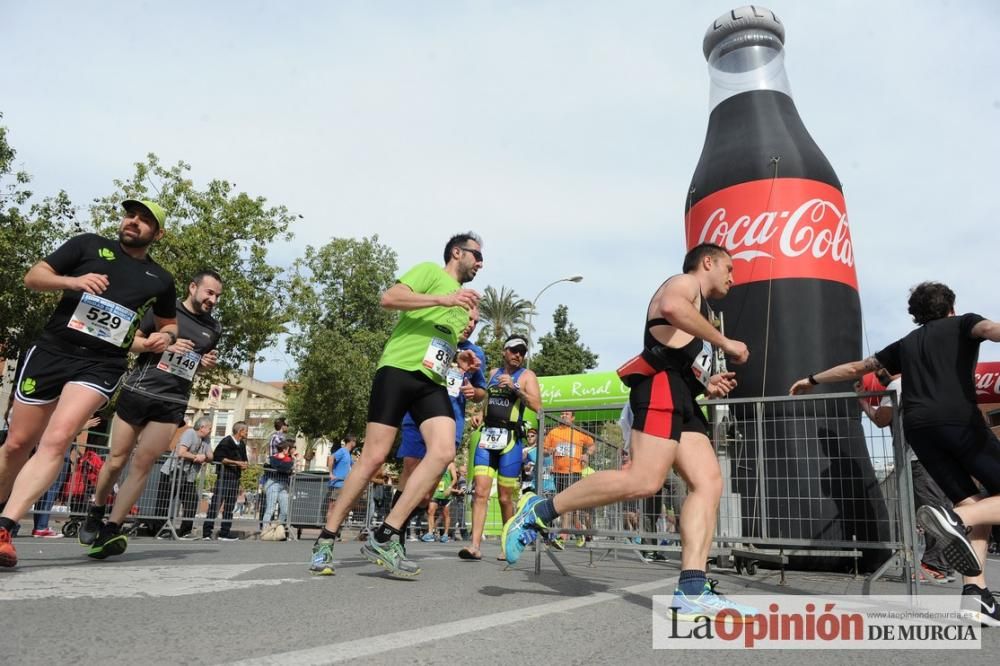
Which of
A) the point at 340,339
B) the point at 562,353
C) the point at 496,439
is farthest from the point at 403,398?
the point at 562,353

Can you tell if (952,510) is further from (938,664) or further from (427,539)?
(427,539)

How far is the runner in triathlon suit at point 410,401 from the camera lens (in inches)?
167

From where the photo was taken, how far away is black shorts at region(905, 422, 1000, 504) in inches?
153

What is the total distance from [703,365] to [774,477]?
8.70ft

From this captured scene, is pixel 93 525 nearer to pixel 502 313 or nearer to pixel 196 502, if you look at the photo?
pixel 196 502

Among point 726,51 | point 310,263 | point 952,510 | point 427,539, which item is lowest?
point 427,539

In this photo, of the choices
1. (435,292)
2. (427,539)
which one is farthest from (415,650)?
(427,539)

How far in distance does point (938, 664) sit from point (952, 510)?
1.38 metres

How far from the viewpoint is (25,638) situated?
6.89 feet

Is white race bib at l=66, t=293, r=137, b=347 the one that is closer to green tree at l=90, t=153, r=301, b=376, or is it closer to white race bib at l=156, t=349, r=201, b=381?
white race bib at l=156, t=349, r=201, b=381

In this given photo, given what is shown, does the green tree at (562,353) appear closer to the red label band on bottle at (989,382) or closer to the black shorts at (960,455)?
the red label band on bottle at (989,382)

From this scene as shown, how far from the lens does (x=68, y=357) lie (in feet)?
12.9

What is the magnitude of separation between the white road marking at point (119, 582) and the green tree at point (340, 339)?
2678 cm

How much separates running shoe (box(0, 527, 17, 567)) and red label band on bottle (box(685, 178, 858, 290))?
701 cm
